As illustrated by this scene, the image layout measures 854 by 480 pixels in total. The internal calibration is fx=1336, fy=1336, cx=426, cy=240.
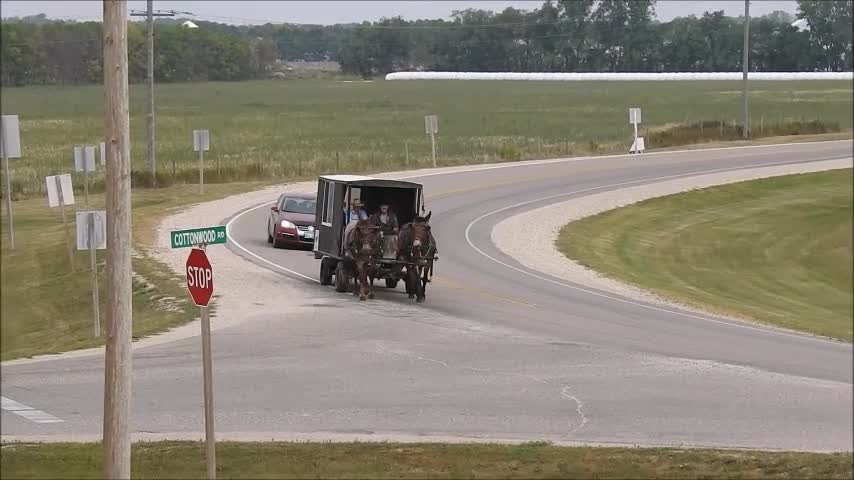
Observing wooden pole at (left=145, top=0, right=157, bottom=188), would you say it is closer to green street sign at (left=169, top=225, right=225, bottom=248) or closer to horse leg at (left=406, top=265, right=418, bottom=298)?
horse leg at (left=406, top=265, right=418, bottom=298)

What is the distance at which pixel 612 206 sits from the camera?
50.2m

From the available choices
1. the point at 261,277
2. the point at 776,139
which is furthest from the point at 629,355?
the point at 776,139

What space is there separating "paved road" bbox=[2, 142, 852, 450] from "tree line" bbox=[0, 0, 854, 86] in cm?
330

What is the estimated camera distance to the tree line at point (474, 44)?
13.4 meters

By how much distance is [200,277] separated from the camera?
1420 cm

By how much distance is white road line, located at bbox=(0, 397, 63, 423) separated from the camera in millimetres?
17578

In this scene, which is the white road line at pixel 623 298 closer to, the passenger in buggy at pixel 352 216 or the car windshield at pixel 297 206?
the car windshield at pixel 297 206

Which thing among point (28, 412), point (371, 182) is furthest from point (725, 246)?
point (28, 412)

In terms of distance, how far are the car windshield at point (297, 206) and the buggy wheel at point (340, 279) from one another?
930 centimetres

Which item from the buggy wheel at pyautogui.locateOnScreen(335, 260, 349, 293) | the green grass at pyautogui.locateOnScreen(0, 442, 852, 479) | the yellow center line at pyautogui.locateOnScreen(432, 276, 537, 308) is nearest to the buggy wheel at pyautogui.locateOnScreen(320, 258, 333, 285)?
the buggy wheel at pyautogui.locateOnScreen(335, 260, 349, 293)

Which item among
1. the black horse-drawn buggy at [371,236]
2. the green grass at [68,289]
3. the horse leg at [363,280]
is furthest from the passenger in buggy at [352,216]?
the green grass at [68,289]

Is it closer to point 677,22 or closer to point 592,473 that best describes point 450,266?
point 677,22

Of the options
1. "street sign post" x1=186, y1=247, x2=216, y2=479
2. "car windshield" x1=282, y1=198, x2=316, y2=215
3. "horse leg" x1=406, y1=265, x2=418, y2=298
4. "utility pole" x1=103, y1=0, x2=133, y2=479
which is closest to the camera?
"utility pole" x1=103, y1=0, x2=133, y2=479

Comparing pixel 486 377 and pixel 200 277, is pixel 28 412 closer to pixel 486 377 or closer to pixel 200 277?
pixel 200 277
